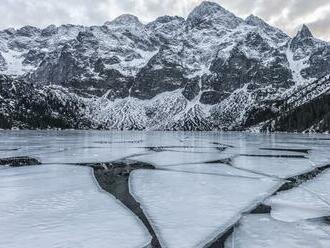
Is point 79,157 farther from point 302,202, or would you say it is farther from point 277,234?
point 277,234

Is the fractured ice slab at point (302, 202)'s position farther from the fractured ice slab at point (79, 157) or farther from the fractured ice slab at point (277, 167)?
the fractured ice slab at point (79, 157)

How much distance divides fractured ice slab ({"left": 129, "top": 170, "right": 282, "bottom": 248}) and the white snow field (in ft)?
3.57

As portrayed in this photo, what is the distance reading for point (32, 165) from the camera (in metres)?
32.6

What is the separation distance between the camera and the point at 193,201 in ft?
61.2

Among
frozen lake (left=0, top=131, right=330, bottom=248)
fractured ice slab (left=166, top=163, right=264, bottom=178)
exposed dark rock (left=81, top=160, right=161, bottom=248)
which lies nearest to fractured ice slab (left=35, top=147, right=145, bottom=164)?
exposed dark rock (left=81, top=160, right=161, bottom=248)

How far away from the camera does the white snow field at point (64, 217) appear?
12711 millimetres

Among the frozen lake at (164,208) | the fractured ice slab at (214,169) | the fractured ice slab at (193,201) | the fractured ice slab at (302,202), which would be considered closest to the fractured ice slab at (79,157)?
the frozen lake at (164,208)

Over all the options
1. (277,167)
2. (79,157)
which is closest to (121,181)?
(277,167)

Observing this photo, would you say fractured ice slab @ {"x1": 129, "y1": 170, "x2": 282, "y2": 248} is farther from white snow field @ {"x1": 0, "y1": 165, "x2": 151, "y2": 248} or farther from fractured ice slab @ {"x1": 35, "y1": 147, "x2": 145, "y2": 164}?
fractured ice slab @ {"x1": 35, "y1": 147, "x2": 145, "y2": 164}

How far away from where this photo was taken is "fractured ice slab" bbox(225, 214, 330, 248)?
12672 millimetres

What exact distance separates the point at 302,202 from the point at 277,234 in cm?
522

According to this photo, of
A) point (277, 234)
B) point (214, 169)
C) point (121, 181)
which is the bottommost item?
point (277, 234)

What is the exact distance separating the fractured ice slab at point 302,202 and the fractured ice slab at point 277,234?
0.85m

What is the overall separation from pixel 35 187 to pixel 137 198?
5.83 meters
